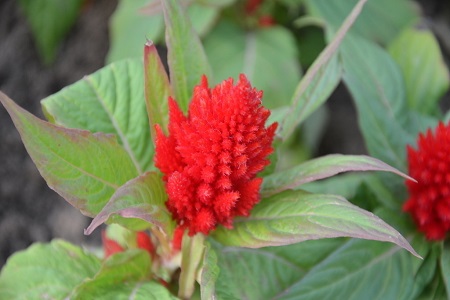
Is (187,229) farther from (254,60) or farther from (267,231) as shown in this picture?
(254,60)

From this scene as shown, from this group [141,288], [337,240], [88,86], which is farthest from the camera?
[337,240]

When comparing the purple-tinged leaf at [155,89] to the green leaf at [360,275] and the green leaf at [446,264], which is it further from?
the green leaf at [446,264]

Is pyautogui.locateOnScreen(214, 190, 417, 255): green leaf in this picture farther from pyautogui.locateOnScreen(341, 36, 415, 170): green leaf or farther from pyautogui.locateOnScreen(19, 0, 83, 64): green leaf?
pyautogui.locateOnScreen(19, 0, 83, 64): green leaf

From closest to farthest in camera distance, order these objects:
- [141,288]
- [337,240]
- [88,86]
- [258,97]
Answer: [258,97], [141,288], [88,86], [337,240]

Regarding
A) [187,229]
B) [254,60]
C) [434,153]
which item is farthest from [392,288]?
[254,60]

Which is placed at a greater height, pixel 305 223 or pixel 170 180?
pixel 170 180

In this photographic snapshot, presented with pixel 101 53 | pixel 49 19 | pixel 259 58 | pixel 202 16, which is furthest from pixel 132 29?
pixel 101 53

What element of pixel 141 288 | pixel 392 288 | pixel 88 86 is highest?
pixel 88 86

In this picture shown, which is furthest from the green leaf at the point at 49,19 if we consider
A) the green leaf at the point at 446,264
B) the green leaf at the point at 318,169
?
the green leaf at the point at 446,264
